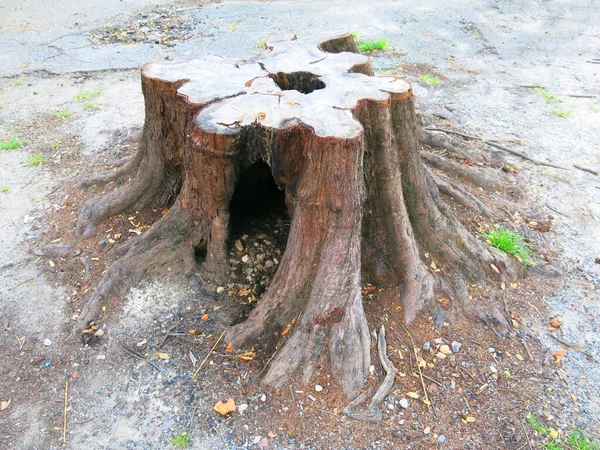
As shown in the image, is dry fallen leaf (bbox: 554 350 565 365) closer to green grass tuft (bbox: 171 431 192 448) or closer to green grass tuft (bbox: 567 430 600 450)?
green grass tuft (bbox: 567 430 600 450)

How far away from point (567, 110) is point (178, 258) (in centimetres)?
504

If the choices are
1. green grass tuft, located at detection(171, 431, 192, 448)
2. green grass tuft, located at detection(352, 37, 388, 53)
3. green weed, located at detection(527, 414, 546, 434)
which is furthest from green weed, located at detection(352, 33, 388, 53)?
green grass tuft, located at detection(171, 431, 192, 448)

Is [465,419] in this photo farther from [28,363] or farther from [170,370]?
[28,363]

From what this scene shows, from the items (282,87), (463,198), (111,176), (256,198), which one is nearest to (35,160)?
(111,176)

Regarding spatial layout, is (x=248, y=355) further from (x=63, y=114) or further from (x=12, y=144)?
(x=63, y=114)

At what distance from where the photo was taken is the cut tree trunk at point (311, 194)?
2576 millimetres

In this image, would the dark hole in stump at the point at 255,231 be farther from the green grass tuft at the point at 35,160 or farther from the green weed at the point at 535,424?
the green grass tuft at the point at 35,160

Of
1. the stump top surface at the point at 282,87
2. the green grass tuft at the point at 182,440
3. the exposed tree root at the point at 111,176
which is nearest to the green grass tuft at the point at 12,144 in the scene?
the exposed tree root at the point at 111,176

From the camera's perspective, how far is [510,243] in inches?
135

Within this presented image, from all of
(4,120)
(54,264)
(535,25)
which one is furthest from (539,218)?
(535,25)

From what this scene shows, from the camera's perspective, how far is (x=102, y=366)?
2.77 m

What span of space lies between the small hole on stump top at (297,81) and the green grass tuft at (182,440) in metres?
2.16

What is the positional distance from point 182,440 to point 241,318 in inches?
31.3

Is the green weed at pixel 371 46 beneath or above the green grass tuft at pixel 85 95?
above
